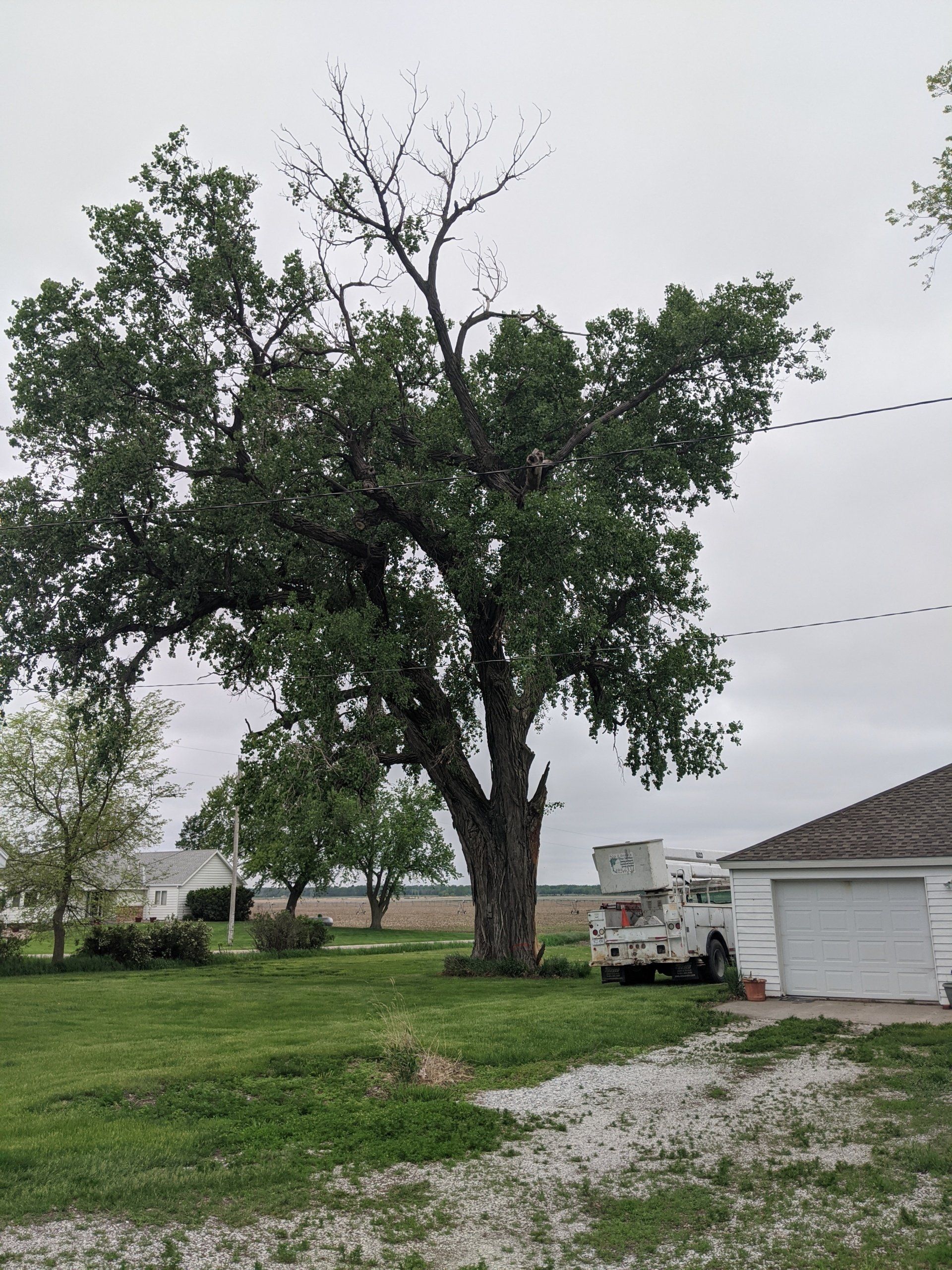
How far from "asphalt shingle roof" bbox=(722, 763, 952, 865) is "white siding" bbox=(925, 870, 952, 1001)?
0.47m

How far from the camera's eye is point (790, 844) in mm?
18234

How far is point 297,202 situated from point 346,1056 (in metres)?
18.6

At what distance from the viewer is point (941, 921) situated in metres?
16.2

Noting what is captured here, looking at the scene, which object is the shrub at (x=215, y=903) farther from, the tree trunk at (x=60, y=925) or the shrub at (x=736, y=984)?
the shrub at (x=736, y=984)

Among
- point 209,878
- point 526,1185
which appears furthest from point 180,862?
point 526,1185

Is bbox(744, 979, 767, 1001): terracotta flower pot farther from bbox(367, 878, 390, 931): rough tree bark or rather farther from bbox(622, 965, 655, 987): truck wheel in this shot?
bbox(367, 878, 390, 931): rough tree bark

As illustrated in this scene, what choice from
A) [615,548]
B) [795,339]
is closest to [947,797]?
[615,548]

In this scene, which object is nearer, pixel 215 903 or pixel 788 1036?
pixel 788 1036

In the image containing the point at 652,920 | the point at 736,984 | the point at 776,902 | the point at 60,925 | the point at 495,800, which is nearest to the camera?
the point at 736,984

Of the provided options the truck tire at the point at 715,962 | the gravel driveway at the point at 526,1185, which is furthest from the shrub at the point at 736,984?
the gravel driveway at the point at 526,1185

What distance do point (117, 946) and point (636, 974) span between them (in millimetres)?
16167

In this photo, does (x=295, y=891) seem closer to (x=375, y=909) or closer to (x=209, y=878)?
(x=375, y=909)

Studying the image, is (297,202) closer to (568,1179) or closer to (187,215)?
(187,215)

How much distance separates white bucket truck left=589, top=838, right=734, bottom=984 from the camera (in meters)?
20.6
